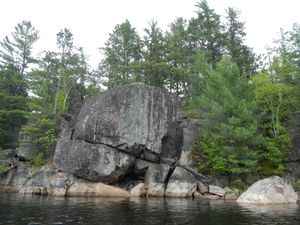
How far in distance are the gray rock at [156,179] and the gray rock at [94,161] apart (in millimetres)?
2420

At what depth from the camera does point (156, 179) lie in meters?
31.1

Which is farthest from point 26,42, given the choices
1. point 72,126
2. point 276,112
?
point 276,112

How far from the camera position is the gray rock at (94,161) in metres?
31.4

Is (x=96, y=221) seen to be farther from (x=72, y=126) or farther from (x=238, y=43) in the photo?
(x=238, y=43)

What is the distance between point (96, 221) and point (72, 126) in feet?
84.3

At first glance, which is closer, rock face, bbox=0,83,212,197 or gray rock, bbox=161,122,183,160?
rock face, bbox=0,83,212,197

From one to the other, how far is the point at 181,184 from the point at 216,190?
3.42m

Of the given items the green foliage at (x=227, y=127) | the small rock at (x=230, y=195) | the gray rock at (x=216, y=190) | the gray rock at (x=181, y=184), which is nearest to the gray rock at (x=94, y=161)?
the gray rock at (x=181, y=184)

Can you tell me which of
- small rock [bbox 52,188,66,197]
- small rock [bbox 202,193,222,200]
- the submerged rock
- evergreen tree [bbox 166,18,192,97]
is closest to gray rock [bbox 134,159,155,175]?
the submerged rock

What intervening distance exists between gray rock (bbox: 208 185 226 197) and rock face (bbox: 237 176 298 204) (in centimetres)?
385

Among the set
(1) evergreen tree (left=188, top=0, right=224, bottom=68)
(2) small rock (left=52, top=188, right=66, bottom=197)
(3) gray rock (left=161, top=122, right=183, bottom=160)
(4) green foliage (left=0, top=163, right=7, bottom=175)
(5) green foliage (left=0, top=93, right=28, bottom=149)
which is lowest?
(2) small rock (left=52, top=188, right=66, bottom=197)

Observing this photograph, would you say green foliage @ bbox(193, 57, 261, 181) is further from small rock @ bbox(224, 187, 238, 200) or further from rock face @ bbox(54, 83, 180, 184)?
rock face @ bbox(54, 83, 180, 184)

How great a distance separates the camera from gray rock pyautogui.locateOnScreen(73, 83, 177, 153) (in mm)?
32406

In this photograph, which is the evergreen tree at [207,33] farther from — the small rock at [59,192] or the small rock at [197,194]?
the small rock at [59,192]
